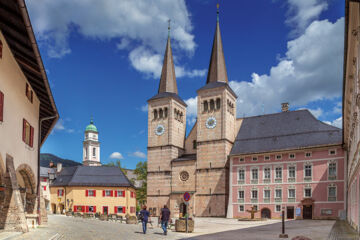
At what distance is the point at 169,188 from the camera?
5897cm

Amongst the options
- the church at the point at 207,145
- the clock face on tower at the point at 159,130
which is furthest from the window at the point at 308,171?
the clock face on tower at the point at 159,130

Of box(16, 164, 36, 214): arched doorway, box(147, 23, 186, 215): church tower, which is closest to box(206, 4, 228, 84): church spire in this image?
box(147, 23, 186, 215): church tower

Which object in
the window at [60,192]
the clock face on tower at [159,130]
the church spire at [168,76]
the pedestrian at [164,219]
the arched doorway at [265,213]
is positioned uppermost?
the church spire at [168,76]

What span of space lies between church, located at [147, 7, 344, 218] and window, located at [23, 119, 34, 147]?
3583 cm

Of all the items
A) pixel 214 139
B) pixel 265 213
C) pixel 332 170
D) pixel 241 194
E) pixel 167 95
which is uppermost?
pixel 167 95

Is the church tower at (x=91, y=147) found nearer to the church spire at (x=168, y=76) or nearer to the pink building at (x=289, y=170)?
the church spire at (x=168, y=76)

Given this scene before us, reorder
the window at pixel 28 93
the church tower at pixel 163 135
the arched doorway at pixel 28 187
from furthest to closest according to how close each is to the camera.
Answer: the church tower at pixel 163 135, the arched doorway at pixel 28 187, the window at pixel 28 93

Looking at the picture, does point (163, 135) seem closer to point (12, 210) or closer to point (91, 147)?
point (12, 210)

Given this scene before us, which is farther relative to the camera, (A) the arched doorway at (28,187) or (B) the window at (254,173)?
(B) the window at (254,173)

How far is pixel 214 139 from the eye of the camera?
183ft

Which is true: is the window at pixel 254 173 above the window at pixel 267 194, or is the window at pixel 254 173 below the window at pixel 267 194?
above

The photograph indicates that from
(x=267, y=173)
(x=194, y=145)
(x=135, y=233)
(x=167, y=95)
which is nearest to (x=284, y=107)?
(x=267, y=173)

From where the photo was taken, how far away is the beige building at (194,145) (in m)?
54.8

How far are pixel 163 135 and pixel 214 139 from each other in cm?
926
